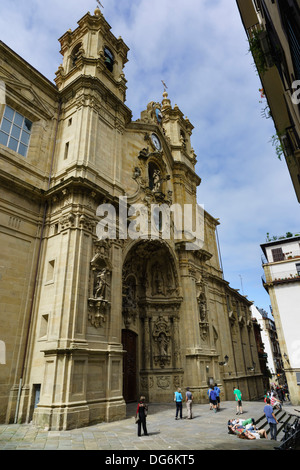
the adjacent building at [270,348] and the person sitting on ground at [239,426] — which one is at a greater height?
the adjacent building at [270,348]

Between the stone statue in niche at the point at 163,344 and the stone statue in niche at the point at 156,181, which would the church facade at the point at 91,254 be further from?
the stone statue in niche at the point at 156,181

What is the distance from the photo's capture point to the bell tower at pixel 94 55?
17.9 meters

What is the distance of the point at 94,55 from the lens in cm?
1848

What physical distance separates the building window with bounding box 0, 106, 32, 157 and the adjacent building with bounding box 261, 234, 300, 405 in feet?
79.7

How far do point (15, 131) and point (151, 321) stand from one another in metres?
13.7

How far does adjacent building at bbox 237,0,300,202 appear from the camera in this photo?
7.33m

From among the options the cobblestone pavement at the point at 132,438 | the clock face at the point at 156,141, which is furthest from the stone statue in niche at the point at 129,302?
the clock face at the point at 156,141

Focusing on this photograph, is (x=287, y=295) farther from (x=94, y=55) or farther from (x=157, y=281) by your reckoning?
(x=94, y=55)

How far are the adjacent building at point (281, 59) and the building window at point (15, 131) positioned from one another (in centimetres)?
1142

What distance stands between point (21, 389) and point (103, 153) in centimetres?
1189

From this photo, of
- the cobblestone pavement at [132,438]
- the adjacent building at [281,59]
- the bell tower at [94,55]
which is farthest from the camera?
the bell tower at [94,55]

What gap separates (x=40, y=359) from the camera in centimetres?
1215
